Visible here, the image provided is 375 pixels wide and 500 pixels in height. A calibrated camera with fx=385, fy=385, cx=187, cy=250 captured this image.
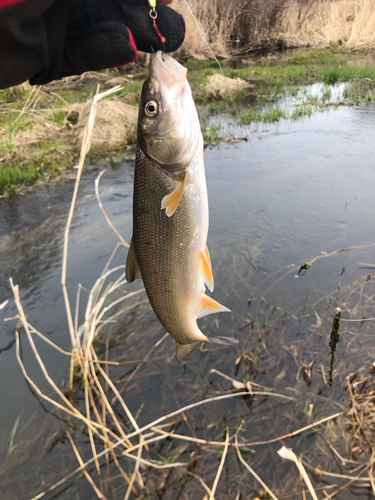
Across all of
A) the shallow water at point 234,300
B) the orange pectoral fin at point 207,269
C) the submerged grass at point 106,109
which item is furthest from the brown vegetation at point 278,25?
the orange pectoral fin at point 207,269

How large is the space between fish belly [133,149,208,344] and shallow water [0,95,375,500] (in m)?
1.25

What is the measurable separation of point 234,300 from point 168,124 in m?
2.45

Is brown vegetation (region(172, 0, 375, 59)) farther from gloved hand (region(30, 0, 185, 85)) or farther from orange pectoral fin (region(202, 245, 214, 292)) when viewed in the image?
orange pectoral fin (region(202, 245, 214, 292))

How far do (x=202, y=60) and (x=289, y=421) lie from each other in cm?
1802

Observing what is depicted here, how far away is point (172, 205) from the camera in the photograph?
1552mm

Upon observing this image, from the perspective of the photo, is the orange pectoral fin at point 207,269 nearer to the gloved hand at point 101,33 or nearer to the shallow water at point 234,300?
the gloved hand at point 101,33

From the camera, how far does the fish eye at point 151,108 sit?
5.15 feet

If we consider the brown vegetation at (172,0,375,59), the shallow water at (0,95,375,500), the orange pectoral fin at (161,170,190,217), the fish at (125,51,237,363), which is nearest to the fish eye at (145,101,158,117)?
the fish at (125,51,237,363)

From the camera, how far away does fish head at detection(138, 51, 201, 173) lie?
1.55 meters

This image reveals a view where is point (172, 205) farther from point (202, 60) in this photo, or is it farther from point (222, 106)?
point (202, 60)

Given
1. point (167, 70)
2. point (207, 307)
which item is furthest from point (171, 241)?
point (167, 70)

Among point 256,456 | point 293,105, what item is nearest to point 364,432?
point 256,456

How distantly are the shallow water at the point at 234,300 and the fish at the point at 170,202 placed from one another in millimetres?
1211

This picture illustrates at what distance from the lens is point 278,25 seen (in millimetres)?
20422
